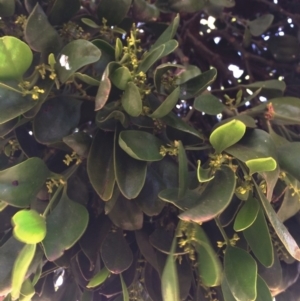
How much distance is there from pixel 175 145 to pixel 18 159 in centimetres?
18

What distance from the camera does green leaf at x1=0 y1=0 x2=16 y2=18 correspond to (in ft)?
1.40

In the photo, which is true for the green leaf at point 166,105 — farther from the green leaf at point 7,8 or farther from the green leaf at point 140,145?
the green leaf at point 7,8

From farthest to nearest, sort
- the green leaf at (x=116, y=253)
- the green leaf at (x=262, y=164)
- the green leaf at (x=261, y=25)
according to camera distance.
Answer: the green leaf at (x=261, y=25), the green leaf at (x=116, y=253), the green leaf at (x=262, y=164)

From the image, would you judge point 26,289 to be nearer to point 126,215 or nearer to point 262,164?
point 126,215

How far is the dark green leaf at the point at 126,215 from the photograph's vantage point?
17.2 inches

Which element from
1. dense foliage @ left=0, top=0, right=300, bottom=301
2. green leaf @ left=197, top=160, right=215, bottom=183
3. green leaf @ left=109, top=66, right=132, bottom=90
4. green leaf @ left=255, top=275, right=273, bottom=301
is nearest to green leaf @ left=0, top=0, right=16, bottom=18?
dense foliage @ left=0, top=0, right=300, bottom=301

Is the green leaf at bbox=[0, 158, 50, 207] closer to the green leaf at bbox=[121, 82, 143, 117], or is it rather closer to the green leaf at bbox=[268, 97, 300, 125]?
the green leaf at bbox=[121, 82, 143, 117]

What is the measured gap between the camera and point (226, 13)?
0.64 metres

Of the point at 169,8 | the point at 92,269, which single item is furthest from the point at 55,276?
the point at 169,8

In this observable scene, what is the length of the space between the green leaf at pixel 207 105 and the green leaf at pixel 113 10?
12 centimetres

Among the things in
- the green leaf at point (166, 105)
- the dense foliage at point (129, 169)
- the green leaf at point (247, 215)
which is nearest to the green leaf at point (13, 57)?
the dense foliage at point (129, 169)

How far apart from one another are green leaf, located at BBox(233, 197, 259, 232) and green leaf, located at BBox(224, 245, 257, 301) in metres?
0.04

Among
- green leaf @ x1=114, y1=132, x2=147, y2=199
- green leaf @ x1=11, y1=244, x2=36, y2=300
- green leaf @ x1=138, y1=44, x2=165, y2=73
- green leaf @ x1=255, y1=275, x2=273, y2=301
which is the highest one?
green leaf @ x1=138, y1=44, x2=165, y2=73

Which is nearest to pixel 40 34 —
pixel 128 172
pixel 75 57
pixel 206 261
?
pixel 75 57
